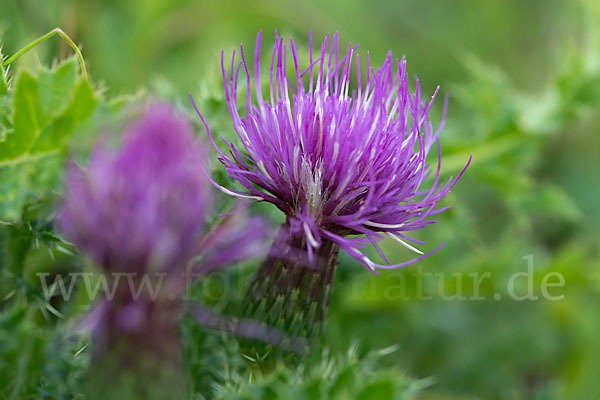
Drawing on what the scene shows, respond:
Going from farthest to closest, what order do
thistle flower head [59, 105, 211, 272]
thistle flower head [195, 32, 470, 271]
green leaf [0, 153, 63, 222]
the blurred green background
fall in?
the blurred green background → thistle flower head [195, 32, 470, 271] → green leaf [0, 153, 63, 222] → thistle flower head [59, 105, 211, 272]

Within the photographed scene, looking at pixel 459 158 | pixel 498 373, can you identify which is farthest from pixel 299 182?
pixel 498 373

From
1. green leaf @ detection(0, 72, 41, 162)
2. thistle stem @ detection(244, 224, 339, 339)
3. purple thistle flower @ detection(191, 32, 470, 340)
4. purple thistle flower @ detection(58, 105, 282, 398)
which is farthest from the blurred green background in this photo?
green leaf @ detection(0, 72, 41, 162)

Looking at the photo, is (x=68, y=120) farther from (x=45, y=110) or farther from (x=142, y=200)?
(x=142, y=200)

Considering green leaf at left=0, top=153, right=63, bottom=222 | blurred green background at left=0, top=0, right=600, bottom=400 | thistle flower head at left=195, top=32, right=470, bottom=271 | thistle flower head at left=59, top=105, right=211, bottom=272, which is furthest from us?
blurred green background at left=0, top=0, right=600, bottom=400

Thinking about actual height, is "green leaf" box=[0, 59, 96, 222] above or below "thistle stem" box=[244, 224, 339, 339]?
above

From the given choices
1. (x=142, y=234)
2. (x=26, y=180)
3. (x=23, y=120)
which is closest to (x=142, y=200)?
(x=142, y=234)

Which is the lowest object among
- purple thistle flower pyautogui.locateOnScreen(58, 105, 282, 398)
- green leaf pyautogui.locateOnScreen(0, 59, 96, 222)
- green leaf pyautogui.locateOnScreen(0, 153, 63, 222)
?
purple thistle flower pyautogui.locateOnScreen(58, 105, 282, 398)

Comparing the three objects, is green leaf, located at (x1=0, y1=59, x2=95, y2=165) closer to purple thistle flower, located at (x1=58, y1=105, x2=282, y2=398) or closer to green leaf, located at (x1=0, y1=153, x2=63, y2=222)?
green leaf, located at (x1=0, y1=153, x2=63, y2=222)
